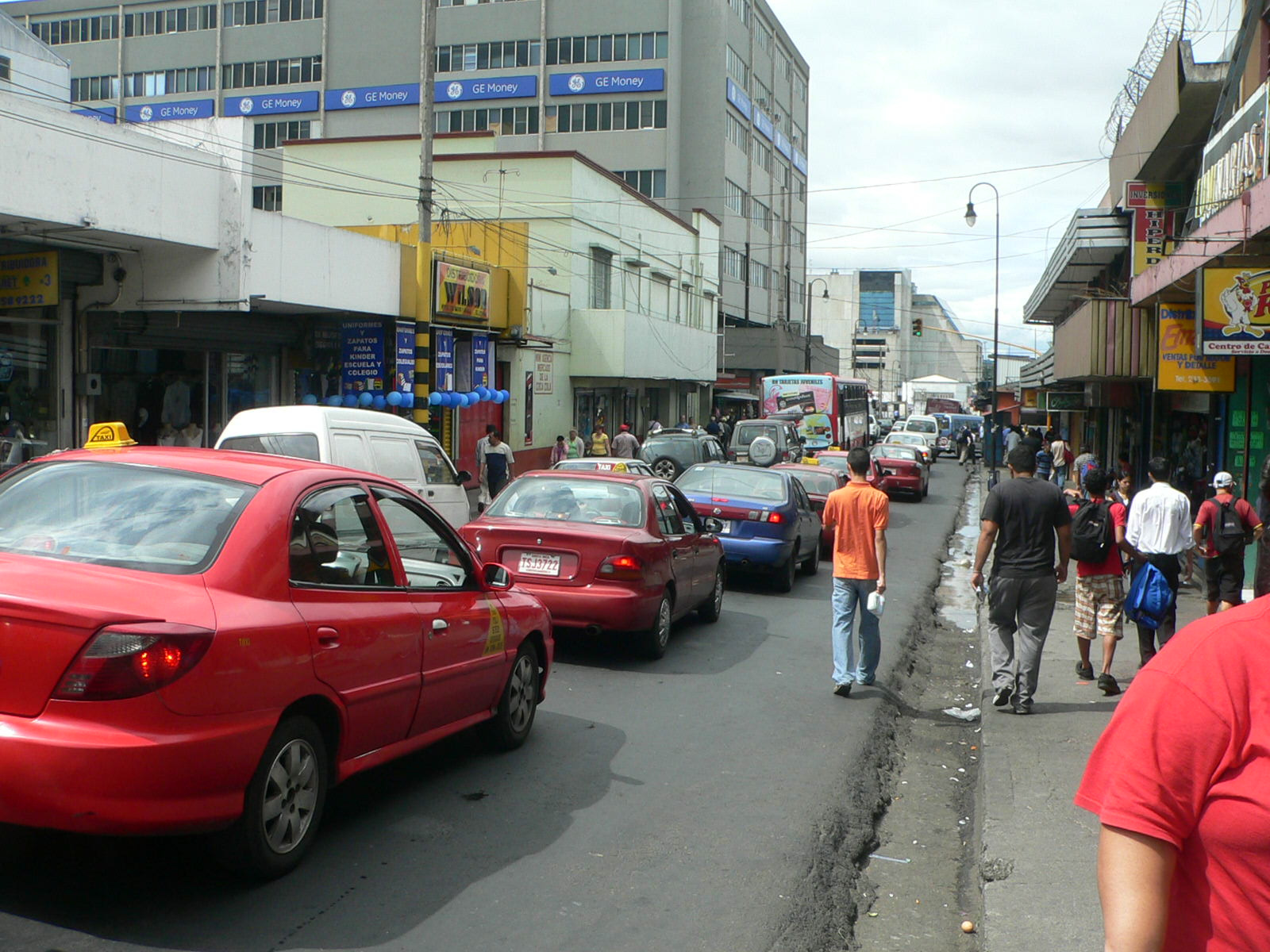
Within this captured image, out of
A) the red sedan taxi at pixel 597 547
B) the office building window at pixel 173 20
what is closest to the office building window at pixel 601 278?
the red sedan taxi at pixel 597 547

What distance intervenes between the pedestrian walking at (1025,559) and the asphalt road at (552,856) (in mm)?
1159

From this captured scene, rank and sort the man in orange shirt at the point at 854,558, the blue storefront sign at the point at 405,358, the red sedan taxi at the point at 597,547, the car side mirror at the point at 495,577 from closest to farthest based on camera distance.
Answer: the car side mirror at the point at 495,577 → the man in orange shirt at the point at 854,558 → the red sedan taxi at the point at 597,547 → the blue storefront sign at the point at 405,358

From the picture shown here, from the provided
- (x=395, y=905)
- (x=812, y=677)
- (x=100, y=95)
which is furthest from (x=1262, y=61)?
(x=100, y=95)

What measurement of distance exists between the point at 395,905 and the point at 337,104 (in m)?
66.0

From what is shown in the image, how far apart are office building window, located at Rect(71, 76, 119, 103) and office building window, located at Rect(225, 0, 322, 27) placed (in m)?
8.23

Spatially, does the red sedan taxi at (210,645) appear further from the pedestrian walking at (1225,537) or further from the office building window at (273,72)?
the office building window at (273,72)

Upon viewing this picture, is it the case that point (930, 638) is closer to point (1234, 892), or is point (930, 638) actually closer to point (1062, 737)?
point (1062, 737)

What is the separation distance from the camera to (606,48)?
61.8m

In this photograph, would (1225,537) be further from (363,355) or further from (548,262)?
(548,262)

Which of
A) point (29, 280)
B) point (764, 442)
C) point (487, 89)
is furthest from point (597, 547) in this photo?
point (487, 89)

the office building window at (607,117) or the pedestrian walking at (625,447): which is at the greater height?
the office building window at (607,117)

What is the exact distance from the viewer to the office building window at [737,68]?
64500mm

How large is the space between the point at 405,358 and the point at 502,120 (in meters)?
44.0

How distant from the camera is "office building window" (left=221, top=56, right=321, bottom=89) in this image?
65.8 m
